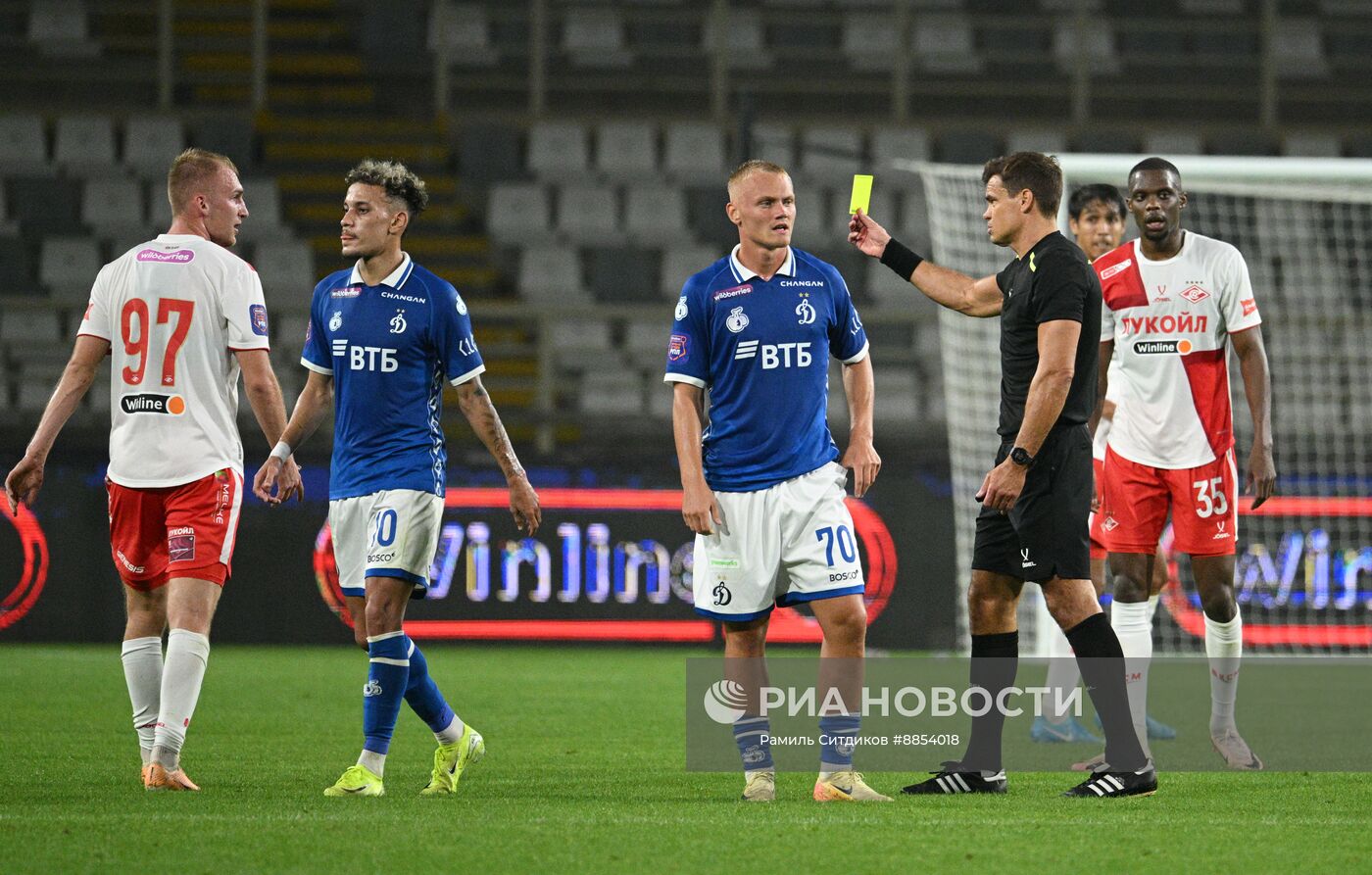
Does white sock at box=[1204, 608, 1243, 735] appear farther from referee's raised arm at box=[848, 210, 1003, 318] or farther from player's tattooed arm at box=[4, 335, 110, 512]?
player's tattooed arm at box=[4, 335, 110, 512]

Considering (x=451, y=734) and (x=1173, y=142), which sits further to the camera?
(x=1173, y=142)

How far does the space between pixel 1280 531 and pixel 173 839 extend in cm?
966

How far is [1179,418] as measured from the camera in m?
6.98

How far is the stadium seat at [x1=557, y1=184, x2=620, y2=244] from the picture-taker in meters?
17.9

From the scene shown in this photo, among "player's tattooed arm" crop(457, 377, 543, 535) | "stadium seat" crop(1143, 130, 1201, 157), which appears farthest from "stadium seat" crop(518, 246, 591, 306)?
"player's tattooed arm" crop(457, 377, 543, 535)

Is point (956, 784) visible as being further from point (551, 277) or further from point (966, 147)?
point (966, 147)

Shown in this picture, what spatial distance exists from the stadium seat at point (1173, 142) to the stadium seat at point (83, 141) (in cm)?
1094

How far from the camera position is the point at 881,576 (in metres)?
12.8

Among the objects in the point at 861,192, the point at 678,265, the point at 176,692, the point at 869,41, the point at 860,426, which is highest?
the point at 869,41

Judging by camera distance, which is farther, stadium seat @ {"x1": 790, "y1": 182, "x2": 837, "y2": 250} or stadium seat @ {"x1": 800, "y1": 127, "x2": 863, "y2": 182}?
stadium seat @ {"x1": 800, "y1": 127, "x2": 863, "y2": 182}

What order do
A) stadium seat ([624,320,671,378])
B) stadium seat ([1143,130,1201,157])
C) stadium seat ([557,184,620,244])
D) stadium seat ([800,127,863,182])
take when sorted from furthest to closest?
1. stadium seat ([1143,130,1201,157])
2. stadium seat ([800,127,863,182])
3. stadium seat ([557,184,620,244])
4. stadium seat ([624,320,671,378])

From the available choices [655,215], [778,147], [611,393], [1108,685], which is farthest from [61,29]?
[1108,685]

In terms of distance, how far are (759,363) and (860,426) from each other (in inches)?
15.7

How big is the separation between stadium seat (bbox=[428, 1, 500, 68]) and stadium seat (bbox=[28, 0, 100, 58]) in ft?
12.3
